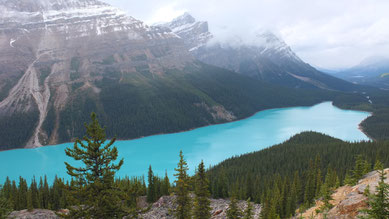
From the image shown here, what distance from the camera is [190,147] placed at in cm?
11319

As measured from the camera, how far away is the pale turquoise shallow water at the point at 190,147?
3482 inches

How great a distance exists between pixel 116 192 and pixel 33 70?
648ft

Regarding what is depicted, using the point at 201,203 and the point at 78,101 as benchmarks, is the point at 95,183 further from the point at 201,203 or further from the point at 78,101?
the point at 78,101

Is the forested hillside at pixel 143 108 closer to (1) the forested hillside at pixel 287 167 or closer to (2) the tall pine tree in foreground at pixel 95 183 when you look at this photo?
(1) the forested hillside at pixel 287 167

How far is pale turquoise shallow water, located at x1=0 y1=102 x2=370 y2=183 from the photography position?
290ft

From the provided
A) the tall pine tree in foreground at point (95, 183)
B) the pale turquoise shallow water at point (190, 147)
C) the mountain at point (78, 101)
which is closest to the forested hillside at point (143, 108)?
the mountain at point (78, 101)

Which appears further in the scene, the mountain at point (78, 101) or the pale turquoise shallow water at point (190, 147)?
the mountain at point (78, 101)

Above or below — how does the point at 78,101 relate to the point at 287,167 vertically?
above

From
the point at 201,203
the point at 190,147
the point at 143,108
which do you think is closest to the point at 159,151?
the point at 190,147

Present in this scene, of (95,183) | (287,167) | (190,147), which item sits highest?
(95,183)

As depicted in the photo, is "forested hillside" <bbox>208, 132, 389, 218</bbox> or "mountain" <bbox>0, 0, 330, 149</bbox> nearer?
"forested hillside" <bbox>208, 132, 389, 218</bbox>

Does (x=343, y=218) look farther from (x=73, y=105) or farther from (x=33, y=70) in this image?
(x=33, y=70)

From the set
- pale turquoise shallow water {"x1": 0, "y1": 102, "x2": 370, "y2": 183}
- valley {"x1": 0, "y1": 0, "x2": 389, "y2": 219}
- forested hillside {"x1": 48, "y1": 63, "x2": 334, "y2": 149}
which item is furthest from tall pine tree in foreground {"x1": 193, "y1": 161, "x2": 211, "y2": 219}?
forested hillside {"x1": 48, "y1": 63, "x2": 334, "y2": 149}

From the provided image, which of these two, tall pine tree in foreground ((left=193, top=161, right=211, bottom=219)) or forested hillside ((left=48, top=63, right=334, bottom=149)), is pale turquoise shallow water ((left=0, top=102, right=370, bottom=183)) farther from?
tall pine tree in foreground ((left=193, top=161, right=211, bottom=219))
